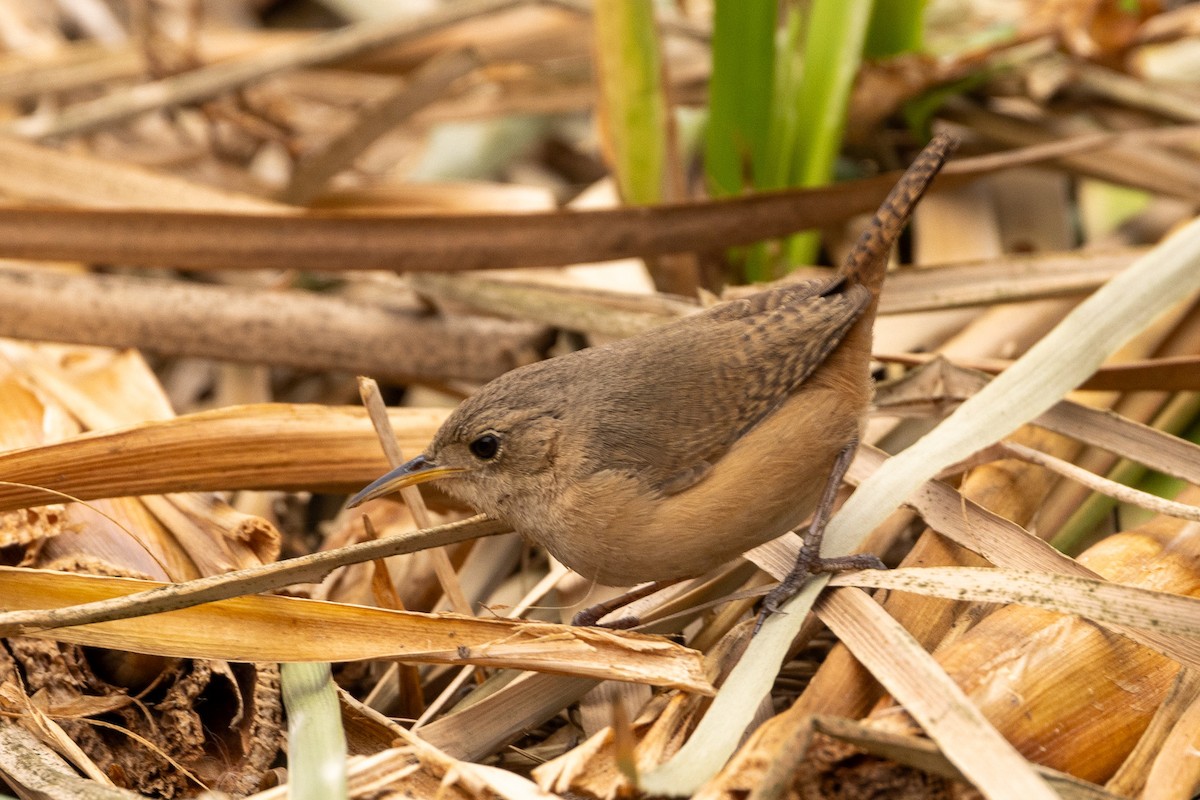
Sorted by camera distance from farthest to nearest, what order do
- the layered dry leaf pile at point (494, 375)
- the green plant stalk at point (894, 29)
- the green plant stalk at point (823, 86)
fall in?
the green plant stalk at point (894, 29)
the green plant stalk at point (823, 86)
the layered dry leaf pile at point (494, 375)

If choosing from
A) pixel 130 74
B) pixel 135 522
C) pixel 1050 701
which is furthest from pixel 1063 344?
pixel 130 74

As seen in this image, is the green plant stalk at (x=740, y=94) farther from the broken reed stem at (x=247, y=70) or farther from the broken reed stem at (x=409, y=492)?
the broken reed stem at (x=409, y=492)

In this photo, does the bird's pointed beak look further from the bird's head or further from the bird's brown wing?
the bird's brown wing

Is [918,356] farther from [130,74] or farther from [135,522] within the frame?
[130,74]

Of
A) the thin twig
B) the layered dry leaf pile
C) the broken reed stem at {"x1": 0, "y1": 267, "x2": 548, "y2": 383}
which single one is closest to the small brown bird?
the layered dry leaf pile

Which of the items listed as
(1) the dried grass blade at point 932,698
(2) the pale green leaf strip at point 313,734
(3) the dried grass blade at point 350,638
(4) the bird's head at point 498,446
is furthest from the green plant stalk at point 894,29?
(2) the pale green leaf strip at point 313,734
